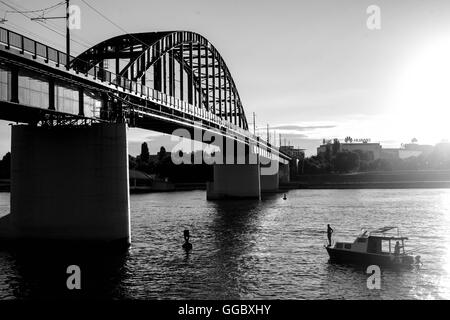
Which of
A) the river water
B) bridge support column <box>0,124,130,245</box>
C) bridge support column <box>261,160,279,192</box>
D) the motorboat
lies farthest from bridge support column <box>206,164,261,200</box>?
the motorboat

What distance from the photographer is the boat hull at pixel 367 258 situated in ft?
129

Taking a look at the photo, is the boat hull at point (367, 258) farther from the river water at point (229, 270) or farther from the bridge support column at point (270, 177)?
the bridge support column at point (270, 177)

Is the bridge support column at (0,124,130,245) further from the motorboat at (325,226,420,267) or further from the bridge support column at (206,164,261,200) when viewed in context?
the bridge support column at (206,164,261,200)

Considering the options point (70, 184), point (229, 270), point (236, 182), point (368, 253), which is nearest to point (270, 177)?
point (236, 182)

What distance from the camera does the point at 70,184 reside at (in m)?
43.9

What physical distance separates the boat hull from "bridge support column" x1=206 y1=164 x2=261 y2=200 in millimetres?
81842

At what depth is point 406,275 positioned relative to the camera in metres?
37.0

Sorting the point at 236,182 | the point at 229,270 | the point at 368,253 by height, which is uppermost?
the point at 236,182

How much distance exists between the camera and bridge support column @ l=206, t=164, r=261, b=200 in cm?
12369

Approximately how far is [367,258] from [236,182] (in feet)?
276

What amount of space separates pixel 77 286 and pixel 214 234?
88.9 ft

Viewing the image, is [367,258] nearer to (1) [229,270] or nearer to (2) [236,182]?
(1) [229,270]

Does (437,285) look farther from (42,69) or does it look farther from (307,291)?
(42,69)

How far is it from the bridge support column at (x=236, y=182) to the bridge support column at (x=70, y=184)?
79.0 metres
